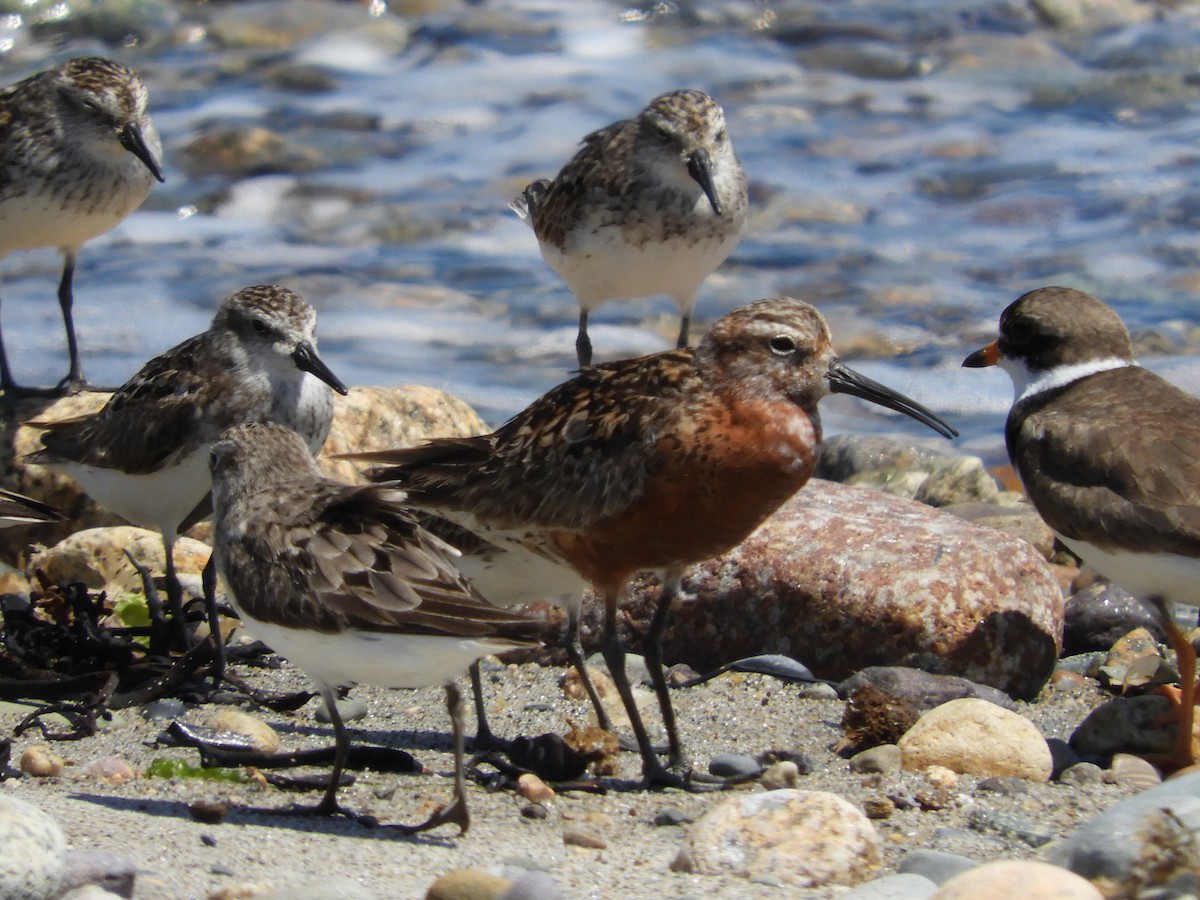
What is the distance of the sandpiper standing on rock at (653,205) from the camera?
30.7 feet

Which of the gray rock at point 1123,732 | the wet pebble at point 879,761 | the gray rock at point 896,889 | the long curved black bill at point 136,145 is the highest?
the long curved black bill at point 136,145

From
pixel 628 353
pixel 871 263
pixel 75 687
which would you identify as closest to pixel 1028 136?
pixel 871 263

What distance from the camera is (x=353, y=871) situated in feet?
14.7

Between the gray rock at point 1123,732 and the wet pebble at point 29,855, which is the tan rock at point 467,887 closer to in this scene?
the wet pebble at point 29,855

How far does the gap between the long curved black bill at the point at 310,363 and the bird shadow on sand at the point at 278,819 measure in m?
2.23

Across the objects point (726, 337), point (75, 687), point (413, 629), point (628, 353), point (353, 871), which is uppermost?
point (726, 337)

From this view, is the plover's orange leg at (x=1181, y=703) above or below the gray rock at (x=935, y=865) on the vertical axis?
below

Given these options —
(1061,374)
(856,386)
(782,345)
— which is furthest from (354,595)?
(1061,374)

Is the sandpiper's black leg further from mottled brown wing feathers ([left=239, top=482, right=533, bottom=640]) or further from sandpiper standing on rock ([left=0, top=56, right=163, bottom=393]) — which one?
mottled brown wing feathers ([left=239, top=482, right=533, bottom=640])

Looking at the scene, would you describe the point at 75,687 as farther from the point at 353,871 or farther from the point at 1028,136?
the point at 1028,136

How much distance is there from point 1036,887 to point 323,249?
40.6ft

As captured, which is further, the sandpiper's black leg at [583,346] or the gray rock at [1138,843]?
the sandpiper's black leg at [583,346]

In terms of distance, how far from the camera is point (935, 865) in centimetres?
455

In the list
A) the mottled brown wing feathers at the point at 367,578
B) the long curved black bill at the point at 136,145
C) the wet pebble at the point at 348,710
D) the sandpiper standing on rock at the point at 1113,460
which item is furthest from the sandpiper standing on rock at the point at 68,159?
the sandpiper standing on rock at the point at 1113,460
